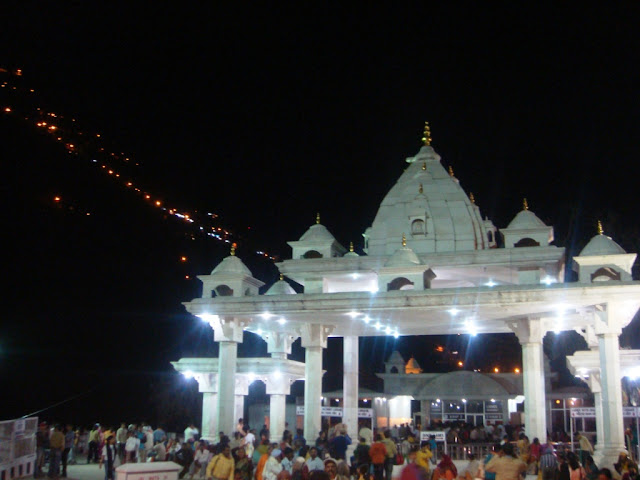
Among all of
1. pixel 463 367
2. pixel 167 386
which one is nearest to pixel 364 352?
pixel 463 367

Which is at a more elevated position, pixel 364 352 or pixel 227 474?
pixel 364 352

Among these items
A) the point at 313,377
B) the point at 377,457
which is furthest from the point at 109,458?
the point at 377,457

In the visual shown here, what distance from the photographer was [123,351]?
143 ft

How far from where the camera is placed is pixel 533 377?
75.5 ft

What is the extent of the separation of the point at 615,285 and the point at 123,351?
31840 millimetres

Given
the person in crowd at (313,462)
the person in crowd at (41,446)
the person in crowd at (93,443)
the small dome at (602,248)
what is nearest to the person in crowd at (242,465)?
the person in crowd at (313,462)

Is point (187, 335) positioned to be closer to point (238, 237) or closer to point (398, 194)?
point (238, 237)

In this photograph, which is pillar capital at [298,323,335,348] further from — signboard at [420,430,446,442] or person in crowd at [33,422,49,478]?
person in crowd at [33,422,49,478]

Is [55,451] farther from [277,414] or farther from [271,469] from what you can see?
[277,414]

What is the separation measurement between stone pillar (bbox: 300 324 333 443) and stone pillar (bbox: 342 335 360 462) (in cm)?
134

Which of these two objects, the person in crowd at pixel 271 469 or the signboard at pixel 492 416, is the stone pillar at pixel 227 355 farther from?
the signboard at pixel 492 416

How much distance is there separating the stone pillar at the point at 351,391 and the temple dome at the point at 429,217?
4096 mm

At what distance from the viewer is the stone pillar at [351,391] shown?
25.4 meters

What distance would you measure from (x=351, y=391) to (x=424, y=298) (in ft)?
23.8
